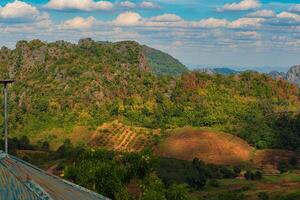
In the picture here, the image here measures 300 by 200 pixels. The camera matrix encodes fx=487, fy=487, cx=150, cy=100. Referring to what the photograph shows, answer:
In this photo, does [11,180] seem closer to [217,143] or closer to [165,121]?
[217,143]

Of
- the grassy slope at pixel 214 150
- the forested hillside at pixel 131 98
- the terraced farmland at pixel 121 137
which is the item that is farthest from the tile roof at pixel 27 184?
the forested hillside at pixel 131 98

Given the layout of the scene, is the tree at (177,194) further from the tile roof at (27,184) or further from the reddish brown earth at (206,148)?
the reddish brown earth at (206,148)

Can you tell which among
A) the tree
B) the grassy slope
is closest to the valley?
the grassy slope

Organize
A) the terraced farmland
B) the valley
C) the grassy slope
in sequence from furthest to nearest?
the terraced farmland → the grassy slope → the valley

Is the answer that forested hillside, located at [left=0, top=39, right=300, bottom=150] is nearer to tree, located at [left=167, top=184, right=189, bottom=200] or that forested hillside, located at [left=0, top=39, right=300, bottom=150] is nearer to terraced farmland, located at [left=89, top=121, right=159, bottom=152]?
terraced farmland, located at [left=89, top=121, right=159, bottom=152]

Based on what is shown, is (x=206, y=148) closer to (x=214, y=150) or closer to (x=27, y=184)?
(x=214, y=150)

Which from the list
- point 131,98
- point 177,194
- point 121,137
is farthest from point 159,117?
point 177,194
